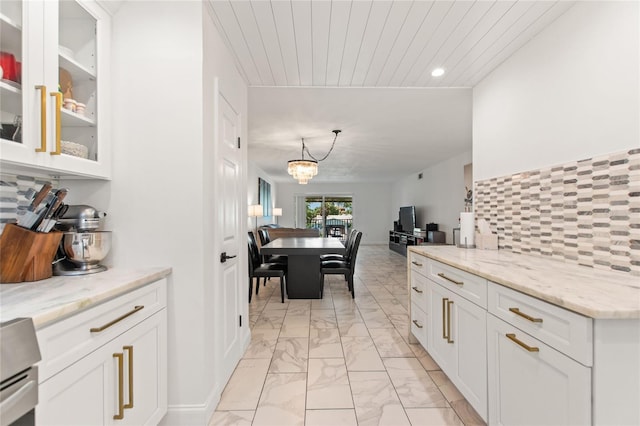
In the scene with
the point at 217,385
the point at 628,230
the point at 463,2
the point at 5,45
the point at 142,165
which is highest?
the point at 463,2

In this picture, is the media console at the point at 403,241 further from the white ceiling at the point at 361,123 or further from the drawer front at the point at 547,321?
the drawer front at the point at 547,321

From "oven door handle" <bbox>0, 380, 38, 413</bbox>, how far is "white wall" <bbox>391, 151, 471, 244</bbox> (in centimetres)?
671

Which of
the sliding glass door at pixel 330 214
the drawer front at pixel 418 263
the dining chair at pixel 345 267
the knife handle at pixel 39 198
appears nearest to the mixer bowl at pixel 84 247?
the knife handle at pixel 39 198

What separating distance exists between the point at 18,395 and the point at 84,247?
0.77m

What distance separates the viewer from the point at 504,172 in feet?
7.76

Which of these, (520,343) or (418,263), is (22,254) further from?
(418,263)

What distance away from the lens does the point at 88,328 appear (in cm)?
107

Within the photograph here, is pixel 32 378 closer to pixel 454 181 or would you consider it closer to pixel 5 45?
pixel 5 45

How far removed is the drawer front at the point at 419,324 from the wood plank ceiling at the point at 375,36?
2.04 metres

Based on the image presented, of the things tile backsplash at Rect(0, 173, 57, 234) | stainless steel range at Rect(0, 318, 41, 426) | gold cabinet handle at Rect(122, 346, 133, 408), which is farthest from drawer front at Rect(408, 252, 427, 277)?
tile backsplash at Rect(0, 173, 57, 234)

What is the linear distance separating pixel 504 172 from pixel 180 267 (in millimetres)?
2452

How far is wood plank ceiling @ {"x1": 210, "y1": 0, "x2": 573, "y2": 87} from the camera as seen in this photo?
5.78ft

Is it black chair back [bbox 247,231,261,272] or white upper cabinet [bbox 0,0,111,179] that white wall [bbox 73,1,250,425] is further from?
black chair back [bbox 247,231,261,272]

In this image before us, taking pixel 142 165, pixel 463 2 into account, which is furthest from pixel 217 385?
pixel 463 2
